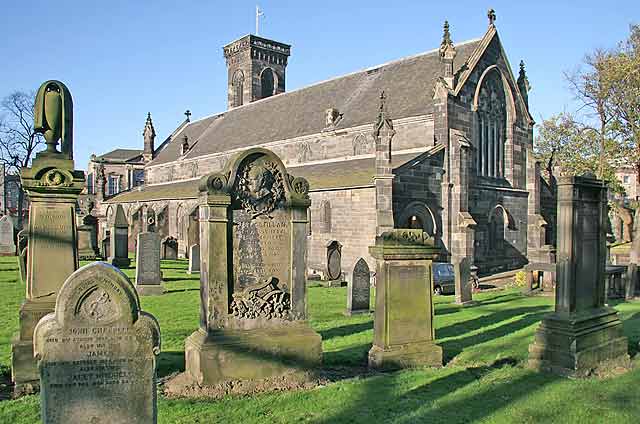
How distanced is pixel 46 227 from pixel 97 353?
3.98 m

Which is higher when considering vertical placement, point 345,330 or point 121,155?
point 121,155

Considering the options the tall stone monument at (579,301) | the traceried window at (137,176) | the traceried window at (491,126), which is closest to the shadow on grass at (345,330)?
the tall stone monument at (579,301)

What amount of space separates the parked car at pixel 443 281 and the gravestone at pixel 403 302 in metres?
10.4

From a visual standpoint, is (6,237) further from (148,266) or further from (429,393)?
(429,393)

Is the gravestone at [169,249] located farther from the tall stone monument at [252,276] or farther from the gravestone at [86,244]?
the tall stone monument at [252,276]

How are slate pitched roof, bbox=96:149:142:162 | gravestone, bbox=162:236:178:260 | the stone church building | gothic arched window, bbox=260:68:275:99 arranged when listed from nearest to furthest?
the stone church building
gravestone, bbox=162:236:178:260
gothic arched window, bbox=260:68:275:99
slate pitched roof, bbox=96:149:142:162

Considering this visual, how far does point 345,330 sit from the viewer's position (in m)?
10.9

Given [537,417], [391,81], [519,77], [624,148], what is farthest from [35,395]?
[624,148]

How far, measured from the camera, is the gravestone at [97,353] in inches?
155

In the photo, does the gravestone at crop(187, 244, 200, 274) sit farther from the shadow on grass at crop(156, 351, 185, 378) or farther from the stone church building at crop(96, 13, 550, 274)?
the shadow on grass at crop(156, 351, 185, 378)

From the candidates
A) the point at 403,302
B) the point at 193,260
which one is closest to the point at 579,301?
the point at 403,302

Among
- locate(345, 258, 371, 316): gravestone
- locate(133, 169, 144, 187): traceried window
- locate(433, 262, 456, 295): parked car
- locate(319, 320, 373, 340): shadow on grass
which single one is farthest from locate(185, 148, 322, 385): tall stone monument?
locate(133, 169, 144, 187): traceried window

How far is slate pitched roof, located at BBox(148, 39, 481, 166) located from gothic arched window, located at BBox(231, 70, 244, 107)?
12.1 feet

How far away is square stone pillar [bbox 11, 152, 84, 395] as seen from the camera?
7.18 meters
